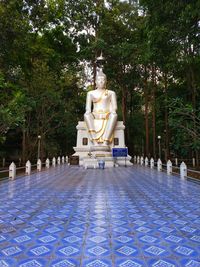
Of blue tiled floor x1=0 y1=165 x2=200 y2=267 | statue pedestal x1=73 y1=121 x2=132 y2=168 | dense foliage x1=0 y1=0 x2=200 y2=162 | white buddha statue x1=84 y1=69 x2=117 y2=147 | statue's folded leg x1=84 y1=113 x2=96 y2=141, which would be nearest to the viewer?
blue tiled floor x1=0 y1=165 x2=200 y2=267

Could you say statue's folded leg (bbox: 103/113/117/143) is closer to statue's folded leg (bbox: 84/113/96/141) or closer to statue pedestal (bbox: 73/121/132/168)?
statue pedestal (bbox: 73/121/132/168)

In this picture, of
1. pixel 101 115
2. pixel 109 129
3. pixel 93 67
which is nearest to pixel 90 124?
pixel 101 115

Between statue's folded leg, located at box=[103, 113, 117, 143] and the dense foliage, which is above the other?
the dense foliage

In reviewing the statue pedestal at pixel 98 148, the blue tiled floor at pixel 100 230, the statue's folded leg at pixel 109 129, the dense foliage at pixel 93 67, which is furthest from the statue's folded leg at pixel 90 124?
the blue tiled floor at pixel 100 230

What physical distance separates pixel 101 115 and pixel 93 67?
7.64 m

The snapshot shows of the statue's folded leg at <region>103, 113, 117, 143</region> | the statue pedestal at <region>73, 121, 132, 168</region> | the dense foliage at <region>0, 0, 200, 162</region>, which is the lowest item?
the statue pedestal at <region>73, 121, 132, 168</region>

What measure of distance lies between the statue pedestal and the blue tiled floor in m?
10.7

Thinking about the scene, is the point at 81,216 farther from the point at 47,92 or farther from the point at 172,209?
the point at 47,92

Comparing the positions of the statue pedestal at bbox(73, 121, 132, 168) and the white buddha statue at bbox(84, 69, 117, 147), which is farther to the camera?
the white buddha statue at bbox(84, 69, 117, 147)

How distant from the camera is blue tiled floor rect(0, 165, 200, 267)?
287cm

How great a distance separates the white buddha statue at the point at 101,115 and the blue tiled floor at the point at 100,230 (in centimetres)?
1262

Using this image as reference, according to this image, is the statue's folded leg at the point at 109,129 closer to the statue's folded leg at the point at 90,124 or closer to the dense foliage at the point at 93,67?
the statue's folded leg at the point at 90,124

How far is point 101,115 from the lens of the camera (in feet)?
66.5

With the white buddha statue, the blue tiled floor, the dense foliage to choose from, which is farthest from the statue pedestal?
the blue tiled floor
